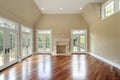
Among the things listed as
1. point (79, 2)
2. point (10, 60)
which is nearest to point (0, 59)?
point (10, 60)

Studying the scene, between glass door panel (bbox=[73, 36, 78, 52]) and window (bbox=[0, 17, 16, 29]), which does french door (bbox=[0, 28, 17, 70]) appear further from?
glass door panel (bbox=[73, 36, 78, 52])

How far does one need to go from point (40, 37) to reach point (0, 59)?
256 inches

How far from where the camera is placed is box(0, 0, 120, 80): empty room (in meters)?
5.20

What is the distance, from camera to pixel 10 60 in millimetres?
6535

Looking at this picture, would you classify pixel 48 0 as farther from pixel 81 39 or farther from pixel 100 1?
pixel 81 39

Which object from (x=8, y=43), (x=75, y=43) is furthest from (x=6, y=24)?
(x=75, y=43)

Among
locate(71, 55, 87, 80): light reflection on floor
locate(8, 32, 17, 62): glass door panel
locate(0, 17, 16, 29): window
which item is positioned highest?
locate(0, 17, 16, 29): window

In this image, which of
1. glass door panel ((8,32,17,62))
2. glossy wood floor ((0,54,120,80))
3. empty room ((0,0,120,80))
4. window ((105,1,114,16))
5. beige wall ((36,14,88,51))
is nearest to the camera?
glossy wood floor ((0,54,120,80))

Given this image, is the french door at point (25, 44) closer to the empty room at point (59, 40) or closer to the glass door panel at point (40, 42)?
the empty room at point (59, 40)

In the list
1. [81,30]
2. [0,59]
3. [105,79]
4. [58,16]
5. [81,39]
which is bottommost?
[105,79]

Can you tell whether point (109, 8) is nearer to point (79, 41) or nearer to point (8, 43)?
point (79, 41)

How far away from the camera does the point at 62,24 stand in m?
11.6

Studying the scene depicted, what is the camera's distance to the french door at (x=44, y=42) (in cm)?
1183

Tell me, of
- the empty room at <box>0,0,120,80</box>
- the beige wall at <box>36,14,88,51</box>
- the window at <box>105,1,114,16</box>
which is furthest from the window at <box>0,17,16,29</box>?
the window at <box>105,1,114,16</box>
